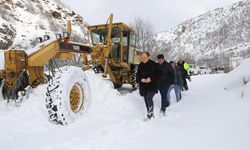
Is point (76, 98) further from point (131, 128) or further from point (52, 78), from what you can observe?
point (131, 128)

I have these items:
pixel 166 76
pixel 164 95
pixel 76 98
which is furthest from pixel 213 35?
pixel 76 98

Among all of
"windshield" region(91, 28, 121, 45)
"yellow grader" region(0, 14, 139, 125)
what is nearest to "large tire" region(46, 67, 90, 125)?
"yellow grader" region(0, 14, 139, 125)

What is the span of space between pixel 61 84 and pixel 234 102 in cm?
392

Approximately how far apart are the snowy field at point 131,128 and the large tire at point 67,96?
0.60 feet

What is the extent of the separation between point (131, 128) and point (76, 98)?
176cm

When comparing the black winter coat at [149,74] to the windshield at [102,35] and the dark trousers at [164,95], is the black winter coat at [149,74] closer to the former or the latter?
the dark trousers at [164,95]

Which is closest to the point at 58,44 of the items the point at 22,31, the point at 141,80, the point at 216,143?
the point at 141,80

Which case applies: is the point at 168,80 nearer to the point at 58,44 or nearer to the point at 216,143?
the point at 58,44

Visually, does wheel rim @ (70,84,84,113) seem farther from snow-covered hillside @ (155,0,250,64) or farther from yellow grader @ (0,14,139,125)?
snow-covered hillside @ (155,0,250,64)

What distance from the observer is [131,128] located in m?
6.63

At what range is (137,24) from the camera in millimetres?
47094

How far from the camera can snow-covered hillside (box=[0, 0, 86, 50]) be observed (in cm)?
4534

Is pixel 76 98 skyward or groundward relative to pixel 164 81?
groundward

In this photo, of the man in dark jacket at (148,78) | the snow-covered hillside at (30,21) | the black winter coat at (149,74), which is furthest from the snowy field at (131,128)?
the snow-covered hillside at (30,21)
